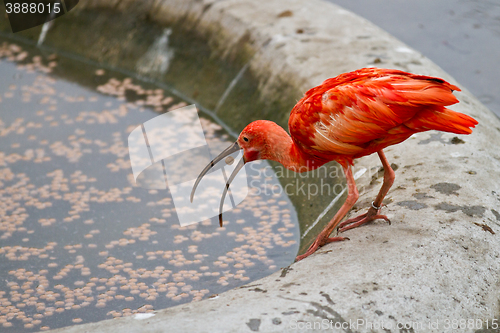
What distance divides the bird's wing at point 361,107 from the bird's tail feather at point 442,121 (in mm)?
29

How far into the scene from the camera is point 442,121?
2.55 meters

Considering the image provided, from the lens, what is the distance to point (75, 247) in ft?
12.7

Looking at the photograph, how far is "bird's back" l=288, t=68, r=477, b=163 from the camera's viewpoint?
8.34 ft

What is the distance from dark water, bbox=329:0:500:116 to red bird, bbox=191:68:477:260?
3280 mm

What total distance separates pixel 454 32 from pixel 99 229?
5.01 m

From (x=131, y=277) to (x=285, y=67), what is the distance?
99.2 inches

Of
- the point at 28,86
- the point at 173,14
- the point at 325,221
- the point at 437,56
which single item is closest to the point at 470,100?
the point at 325,221

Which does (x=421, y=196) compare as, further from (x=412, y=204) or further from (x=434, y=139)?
(x=434, y=139)

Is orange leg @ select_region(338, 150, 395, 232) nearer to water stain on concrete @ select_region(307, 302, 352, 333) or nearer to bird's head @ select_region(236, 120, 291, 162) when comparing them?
bird's head @ select_region(236, 120, 291, 162)

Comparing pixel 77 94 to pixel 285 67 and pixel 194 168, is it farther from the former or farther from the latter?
pixel 285 67

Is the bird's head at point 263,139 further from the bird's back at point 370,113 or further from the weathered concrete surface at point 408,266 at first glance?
the weathered concrete surface at point 408,266

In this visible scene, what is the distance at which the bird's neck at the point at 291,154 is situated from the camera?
9.95 ft

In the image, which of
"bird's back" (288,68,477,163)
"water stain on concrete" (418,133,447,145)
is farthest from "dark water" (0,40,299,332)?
"bird's back" (288,68,477,163)

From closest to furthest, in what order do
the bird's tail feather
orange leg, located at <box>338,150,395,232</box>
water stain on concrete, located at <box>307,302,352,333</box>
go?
water stain on concrete, located at <box>307,302,352,333</box>, the bird's tail feather, orange leg, located at <box>338,150,395,232</box>
